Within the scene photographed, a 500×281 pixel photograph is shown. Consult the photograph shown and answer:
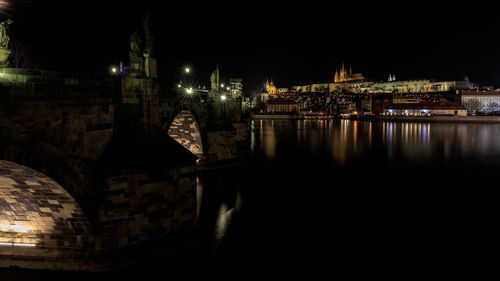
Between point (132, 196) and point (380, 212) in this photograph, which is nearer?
point (132, 196)

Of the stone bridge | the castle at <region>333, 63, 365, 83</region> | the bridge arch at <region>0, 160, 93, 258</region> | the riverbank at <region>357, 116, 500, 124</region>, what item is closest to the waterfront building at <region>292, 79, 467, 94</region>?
the castle at <region>333, 63, 365, 83</region>

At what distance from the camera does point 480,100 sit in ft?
345

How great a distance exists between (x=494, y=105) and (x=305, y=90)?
82.2 metres

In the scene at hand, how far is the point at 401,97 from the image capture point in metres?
110

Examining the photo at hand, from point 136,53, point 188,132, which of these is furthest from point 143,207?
point 188,132

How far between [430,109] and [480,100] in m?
24.1

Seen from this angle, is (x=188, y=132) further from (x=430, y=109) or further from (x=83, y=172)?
(x=430, y=109)

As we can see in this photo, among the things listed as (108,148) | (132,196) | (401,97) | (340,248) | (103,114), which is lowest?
(340,248)

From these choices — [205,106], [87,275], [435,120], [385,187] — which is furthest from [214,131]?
[435,120]

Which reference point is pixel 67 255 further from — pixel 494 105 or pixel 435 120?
pixel 494 105

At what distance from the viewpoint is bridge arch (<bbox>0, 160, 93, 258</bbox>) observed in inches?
319

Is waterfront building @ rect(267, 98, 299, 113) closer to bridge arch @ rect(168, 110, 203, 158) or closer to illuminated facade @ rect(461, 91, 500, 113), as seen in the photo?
illuminated facade @ rect(461, 91, 500, 113)

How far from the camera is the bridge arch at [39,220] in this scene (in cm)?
811

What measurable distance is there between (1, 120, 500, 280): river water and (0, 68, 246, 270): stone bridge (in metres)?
0.91
